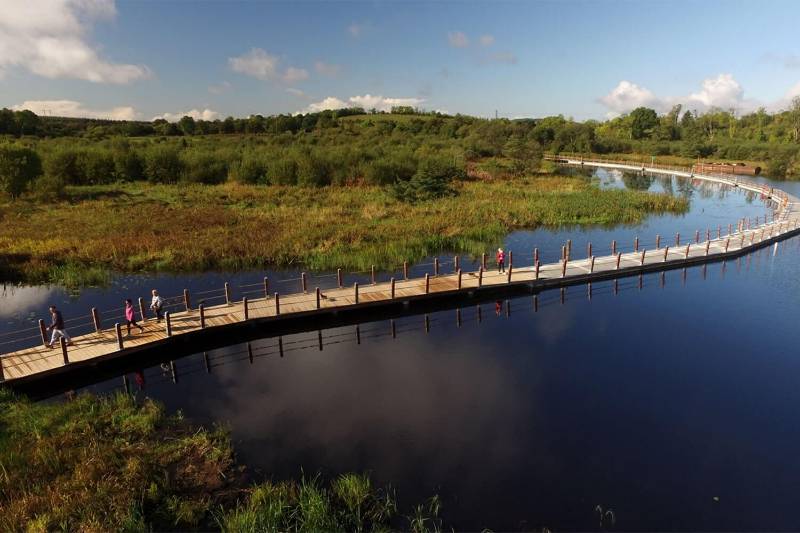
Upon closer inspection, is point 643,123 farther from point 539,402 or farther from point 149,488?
point 149,488

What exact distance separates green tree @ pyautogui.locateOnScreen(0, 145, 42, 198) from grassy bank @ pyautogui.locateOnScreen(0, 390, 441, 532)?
42.8 m

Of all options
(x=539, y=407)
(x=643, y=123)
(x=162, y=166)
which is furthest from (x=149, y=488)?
(x=643, y=123)

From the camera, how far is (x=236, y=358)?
20.4 meters

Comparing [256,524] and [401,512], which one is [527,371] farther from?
[256,524]

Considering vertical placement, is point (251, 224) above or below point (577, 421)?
above

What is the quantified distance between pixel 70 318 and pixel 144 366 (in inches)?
254

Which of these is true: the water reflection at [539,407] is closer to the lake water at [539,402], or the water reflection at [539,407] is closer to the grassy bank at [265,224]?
the lake water at [539,402]

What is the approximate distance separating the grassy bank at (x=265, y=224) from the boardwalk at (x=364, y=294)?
5677 mm

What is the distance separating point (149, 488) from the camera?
12031mm

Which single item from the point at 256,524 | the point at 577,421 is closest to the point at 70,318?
the point at 256,524

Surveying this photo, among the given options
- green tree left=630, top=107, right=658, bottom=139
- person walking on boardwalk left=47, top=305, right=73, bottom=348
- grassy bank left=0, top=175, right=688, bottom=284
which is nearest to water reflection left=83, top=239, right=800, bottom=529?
person walking on boardwalk left=47, top=305, right=73, bottom=348

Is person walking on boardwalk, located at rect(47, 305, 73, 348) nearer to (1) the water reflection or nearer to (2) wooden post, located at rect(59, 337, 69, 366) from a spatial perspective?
(2) wooden post, located at rect(59, 337, 69, 366)

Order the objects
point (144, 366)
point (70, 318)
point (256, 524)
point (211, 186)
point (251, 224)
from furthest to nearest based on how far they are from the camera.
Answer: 1. point (211, 186)
2. point (251, 224)
3. point (70, 318)
4. point (144, 366)
5. point (256, 524)

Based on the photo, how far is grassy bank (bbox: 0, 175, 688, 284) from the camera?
3114 centimetres
